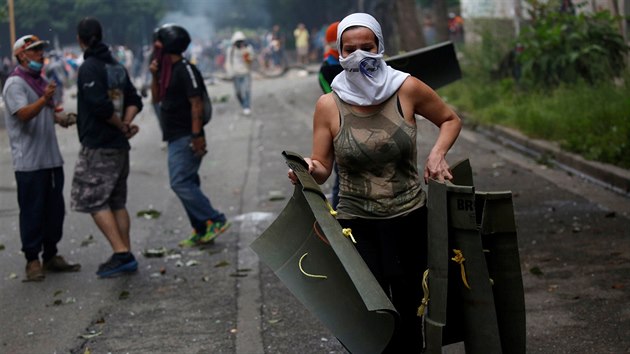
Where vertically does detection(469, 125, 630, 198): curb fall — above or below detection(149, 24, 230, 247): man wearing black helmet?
below

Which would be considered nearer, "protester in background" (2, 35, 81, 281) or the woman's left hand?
the woman's left hand

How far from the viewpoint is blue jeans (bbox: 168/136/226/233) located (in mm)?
8820

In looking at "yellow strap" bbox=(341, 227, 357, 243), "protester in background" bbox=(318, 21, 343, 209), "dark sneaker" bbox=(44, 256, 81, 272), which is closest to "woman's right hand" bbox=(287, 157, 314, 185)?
"yellow strap" bbox=(341, 227, 357, 243)

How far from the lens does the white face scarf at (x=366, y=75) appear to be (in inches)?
176

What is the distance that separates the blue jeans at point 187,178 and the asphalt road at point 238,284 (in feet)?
1.00

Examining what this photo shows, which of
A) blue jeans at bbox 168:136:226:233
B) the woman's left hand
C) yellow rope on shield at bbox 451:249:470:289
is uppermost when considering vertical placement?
the woman's left hand

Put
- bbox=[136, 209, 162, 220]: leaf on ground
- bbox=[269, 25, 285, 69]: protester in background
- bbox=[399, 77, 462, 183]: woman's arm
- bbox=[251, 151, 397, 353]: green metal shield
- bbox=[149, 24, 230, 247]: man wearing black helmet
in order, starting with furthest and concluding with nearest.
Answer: bbox=[269, 25, 285, 69]: protester in background < bbox=[136, 209, 162, 220]: leaf on ground < bbox=[149, 24, 230, 247]: man wearing black helmet < bbox=[399, 77, 462, 183]: woman's arm < bbox=[251, 151, 397, 353]: green metal shield

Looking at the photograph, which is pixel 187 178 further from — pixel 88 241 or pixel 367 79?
pixel 367 79

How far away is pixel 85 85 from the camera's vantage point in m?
8.06

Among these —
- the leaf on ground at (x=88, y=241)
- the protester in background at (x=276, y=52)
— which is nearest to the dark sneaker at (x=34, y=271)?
the leaf on ground at (x=88, y=241)

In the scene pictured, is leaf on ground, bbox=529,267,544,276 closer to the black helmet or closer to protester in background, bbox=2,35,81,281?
the black helmet

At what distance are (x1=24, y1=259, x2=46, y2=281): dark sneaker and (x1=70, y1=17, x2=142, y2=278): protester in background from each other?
0.45 meters

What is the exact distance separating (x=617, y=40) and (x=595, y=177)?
5.27 meters

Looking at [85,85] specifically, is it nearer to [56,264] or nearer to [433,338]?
[56,264]
